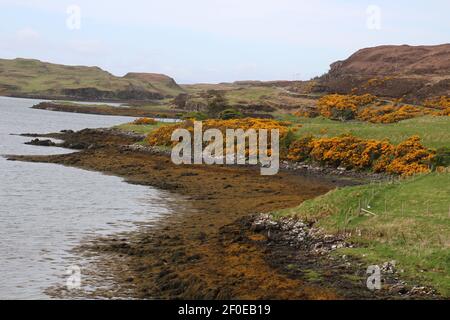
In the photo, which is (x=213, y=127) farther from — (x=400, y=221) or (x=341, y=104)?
→ (x=400, y=221)

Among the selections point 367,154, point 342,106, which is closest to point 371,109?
point 342,106

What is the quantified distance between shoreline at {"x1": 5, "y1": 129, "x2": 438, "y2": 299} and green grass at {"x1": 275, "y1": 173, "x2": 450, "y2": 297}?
1894 mm

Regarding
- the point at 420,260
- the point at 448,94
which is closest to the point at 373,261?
the point at 420,260

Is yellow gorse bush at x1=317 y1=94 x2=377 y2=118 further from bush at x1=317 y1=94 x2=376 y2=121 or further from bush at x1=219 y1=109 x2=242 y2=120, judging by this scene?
bush at x1=219 y1=109 x2=242 y2=120

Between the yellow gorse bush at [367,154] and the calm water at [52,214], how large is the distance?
19.7m

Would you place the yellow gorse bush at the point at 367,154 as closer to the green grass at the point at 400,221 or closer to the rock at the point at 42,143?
the green grass at the point at 400,221

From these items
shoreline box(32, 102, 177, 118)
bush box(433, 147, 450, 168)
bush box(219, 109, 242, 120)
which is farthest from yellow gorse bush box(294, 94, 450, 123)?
shoreline box(32, 102, 177, 118)

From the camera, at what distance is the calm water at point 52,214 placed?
21.0 meters

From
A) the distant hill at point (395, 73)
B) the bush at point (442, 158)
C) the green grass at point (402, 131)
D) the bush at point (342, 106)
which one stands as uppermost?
the distant hill at point (395, 73)

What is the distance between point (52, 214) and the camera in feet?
107

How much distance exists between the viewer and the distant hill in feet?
333

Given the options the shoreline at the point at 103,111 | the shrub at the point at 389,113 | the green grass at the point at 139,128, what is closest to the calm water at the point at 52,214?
the green grass at the point at 139,128
